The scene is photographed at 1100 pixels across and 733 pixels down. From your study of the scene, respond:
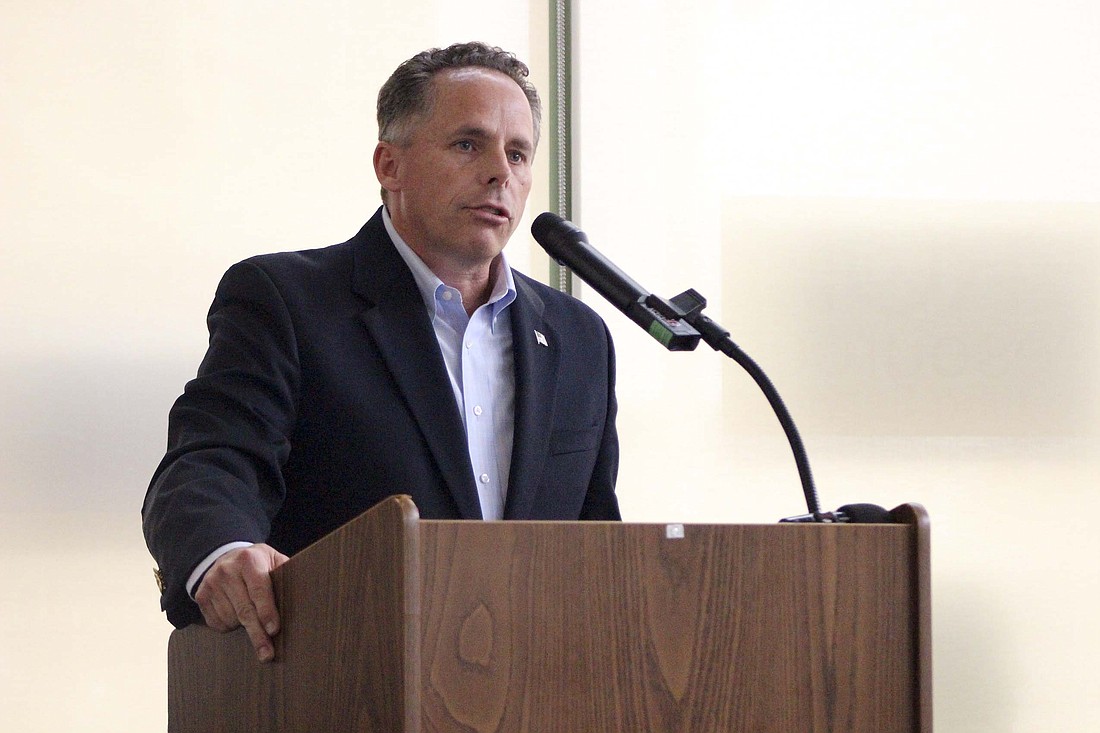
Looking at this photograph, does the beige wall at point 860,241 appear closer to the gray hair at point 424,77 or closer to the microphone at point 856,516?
the gray hair at point 424,77

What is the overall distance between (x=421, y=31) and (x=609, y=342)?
1.13 metres

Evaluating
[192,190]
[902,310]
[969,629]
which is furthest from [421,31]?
[969,629]

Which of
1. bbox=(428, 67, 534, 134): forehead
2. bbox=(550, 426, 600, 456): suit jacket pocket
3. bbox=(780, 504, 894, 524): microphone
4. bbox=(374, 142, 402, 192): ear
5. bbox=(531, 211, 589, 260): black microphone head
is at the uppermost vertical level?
bbox=(428, 67, 534, 134): forehead

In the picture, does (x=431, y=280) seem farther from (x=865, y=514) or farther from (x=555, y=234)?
(x=865, y=514)

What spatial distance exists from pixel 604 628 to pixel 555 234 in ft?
1.89

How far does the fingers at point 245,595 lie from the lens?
101 cm

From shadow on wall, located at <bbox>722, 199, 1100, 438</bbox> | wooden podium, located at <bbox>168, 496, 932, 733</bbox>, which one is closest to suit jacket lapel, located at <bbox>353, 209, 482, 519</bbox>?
wooden podium, located at <bbox>168, 496, 932, 733</bbox>

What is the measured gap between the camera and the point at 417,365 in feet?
5.41

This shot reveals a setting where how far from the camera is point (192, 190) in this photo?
2.51 m

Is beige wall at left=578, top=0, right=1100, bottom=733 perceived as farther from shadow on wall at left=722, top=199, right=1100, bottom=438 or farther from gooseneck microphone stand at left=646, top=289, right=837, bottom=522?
gooseneck microphone stand at left=646, top=289, right=837, bottom=522

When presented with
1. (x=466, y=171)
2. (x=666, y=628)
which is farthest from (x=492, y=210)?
(x=666, y=628)

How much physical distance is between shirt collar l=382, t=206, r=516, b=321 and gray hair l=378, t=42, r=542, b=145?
0.14 metres

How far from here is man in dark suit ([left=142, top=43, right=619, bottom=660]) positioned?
5.02 ft

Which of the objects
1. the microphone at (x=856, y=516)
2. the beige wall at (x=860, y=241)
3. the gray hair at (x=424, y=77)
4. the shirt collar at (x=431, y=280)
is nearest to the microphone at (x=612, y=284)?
the microphone at (x=856, y=516)
